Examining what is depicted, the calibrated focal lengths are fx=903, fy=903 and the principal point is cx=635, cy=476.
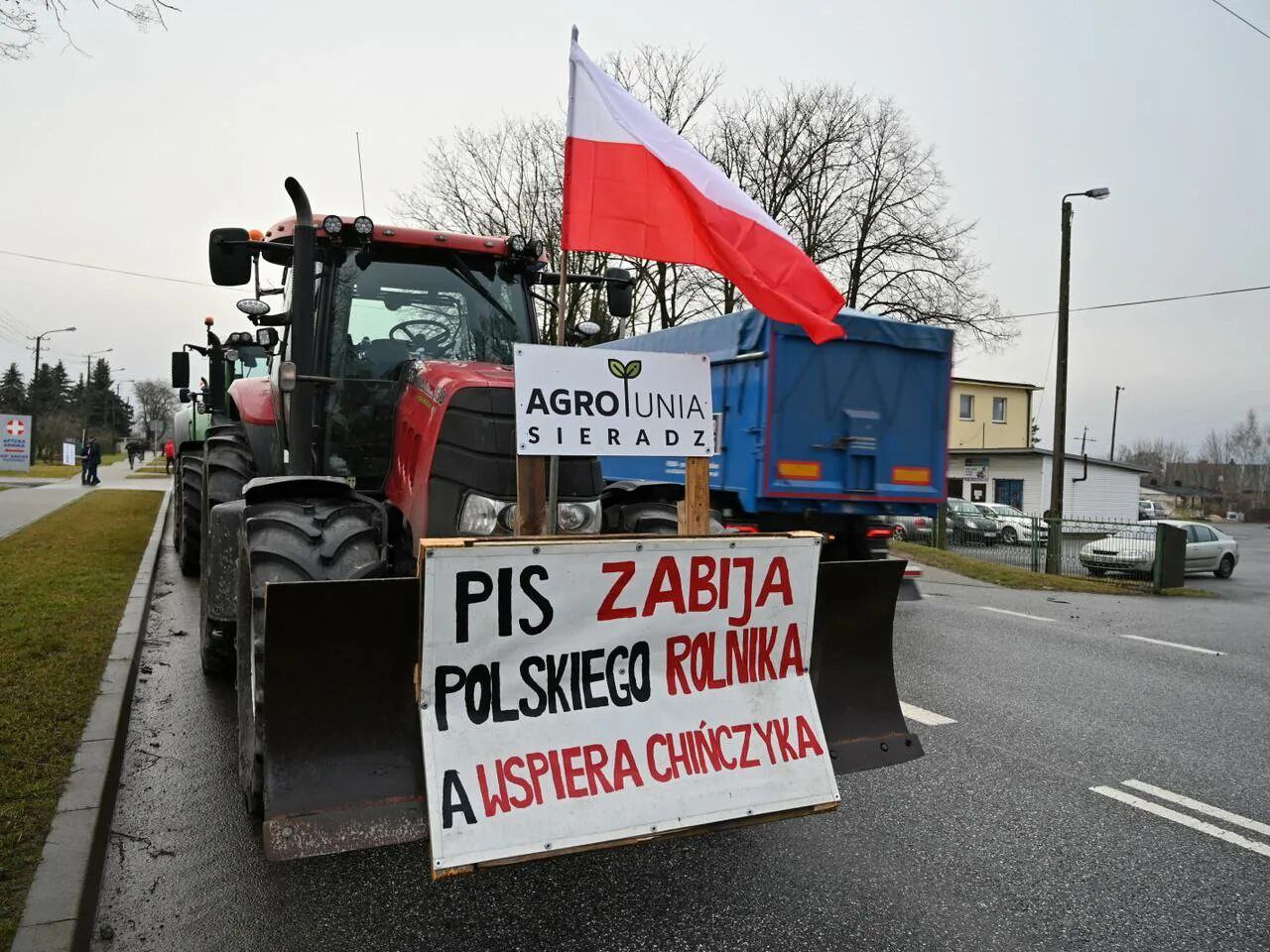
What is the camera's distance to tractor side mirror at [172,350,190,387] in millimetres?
12188

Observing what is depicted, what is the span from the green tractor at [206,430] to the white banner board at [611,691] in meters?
3.37

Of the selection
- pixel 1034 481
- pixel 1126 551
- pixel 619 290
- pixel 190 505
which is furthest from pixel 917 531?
pixel 1034 481

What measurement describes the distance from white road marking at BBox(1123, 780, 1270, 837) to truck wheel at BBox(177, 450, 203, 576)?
292 inches

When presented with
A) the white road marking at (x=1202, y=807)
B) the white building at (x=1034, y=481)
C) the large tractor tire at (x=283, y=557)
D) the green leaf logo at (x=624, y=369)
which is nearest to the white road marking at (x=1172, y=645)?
the white road marking at (x=1202, y=807)

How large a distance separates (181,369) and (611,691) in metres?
11.3

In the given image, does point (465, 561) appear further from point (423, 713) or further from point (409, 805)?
point (409, 805)

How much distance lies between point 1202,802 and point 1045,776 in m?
0.70

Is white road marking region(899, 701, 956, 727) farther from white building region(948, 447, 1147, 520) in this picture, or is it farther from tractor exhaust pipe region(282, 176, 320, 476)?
white building region(948, 447, 1147, 520)

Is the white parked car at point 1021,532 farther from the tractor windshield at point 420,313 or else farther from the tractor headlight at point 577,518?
the tractor headlight at point 577,518

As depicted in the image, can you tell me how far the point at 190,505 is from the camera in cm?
853

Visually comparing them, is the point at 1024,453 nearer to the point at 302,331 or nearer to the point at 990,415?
the point at 990,415

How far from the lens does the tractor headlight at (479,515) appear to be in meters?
3.87

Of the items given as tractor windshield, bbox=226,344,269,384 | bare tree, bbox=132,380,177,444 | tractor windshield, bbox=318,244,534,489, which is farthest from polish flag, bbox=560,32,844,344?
bare tree, bbox=132,380,177,444

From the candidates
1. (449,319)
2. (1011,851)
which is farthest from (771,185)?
(1011,851)
